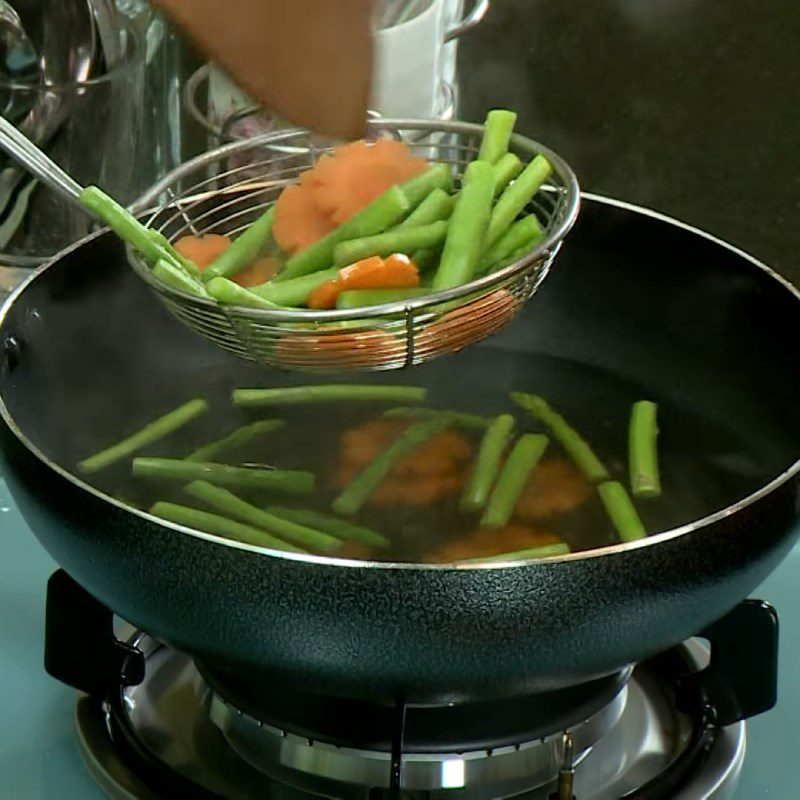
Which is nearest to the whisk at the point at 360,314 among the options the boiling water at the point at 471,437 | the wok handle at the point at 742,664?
the boiling water at the point at 471,437

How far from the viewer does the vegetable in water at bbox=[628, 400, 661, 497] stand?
2.84 ft

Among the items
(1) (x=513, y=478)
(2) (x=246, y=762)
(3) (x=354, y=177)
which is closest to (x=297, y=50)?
(3) (x=354, y=177)

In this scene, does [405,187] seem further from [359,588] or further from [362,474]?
[359,588]

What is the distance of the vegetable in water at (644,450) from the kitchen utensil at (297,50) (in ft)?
0.86

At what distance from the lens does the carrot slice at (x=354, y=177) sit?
2.82 feet

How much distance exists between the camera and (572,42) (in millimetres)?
1271

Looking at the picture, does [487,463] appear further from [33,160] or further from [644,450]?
[33,160]

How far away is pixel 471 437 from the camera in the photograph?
93 cm

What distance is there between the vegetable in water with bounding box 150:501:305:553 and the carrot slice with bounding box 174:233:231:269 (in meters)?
0.18

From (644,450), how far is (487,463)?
103 mm

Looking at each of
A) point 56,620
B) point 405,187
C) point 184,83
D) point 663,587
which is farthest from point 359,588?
point 184,83

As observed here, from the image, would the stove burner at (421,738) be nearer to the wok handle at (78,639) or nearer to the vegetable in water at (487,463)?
the wok handle at (78,639)

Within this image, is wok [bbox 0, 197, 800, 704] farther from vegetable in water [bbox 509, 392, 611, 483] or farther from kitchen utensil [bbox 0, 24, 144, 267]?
kitchen utensil [bbox 0, 24, 144, 267]

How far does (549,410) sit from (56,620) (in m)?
0.37
